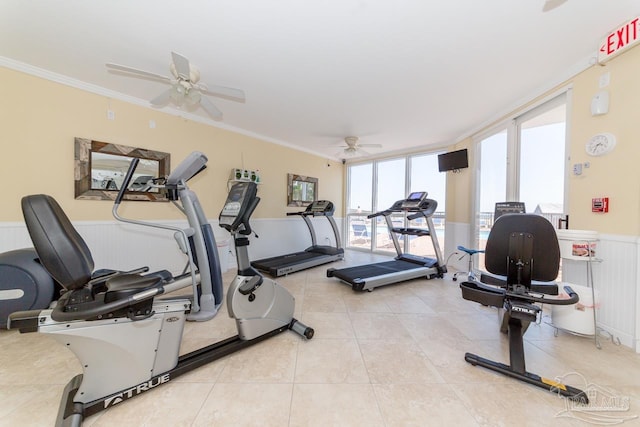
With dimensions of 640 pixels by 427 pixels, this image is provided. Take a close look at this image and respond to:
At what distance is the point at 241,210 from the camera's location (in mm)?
1904

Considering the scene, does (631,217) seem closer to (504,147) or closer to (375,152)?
(504,147)

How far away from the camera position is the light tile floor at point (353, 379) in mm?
1273

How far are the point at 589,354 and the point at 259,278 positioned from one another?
8.98ft

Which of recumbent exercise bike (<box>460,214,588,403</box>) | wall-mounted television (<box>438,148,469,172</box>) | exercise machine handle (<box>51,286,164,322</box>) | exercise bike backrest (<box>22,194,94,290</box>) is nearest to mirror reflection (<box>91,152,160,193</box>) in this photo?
exercise bike backrest (<box>22,194,94,290</box>)

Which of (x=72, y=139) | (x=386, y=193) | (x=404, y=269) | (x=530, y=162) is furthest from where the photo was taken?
(x=386, y=193)

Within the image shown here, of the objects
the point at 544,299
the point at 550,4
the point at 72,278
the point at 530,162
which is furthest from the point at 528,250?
the point at 72,278

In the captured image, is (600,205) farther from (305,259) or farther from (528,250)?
(305,259)

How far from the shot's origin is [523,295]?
1549 millimetres

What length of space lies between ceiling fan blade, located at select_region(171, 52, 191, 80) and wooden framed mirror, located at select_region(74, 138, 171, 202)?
1.24 m

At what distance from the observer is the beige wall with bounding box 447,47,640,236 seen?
6.33ft

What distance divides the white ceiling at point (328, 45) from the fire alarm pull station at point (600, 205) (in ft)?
4.50

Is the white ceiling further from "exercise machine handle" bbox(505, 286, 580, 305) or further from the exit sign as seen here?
"exercise machine handle" bbox(505, 286, 580, 305)

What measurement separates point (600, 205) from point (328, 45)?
9.57ft

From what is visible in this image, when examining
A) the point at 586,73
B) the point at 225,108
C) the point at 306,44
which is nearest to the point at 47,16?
the point at 225,108
